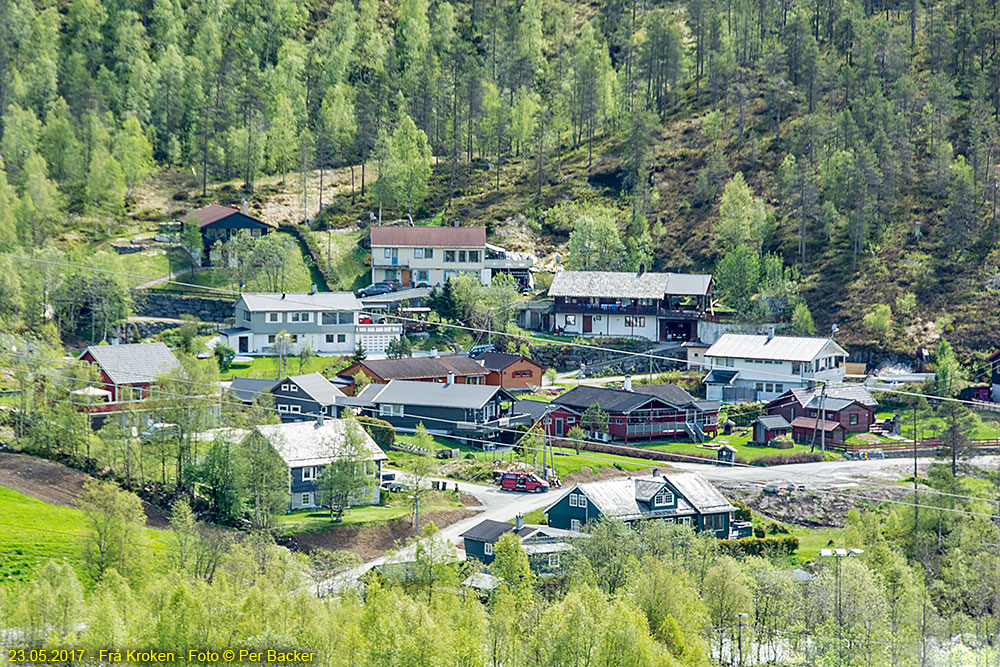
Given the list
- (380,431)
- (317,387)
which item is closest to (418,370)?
(317,387)

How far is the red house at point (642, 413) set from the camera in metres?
65.5

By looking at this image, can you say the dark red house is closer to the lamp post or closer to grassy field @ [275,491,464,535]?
the lamp post

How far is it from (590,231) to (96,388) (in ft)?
131

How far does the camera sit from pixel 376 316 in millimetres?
78812

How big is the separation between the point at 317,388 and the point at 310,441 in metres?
9.48

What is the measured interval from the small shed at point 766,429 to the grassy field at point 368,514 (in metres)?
18.4

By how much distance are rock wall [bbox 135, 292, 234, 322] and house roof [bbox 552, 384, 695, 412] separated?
23.4 metres

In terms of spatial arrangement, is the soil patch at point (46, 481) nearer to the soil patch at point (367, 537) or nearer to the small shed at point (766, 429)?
the soil patch at point (367, 537)

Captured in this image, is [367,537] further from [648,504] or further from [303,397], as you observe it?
[303,397]

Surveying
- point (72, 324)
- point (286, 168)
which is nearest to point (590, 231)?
point (286, 168)

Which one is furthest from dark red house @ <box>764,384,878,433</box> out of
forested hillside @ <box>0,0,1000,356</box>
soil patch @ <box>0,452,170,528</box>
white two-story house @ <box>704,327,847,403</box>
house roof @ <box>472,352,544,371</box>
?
soil patch @ <box>0,452,170,528</box>

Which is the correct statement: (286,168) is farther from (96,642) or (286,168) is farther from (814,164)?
(96,642)

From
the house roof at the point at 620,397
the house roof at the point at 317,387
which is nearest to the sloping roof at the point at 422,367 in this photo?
the house roof at the point at 317,387

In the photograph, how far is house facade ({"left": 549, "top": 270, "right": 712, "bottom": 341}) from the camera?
81.6 metres
